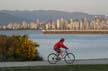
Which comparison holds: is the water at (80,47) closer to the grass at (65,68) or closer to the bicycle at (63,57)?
the bicycle at (63,57)

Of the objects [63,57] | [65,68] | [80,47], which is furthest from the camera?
[80,47]

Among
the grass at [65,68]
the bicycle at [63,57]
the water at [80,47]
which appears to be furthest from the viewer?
the water at [80,47]

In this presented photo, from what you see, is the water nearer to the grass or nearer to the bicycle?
the bicycle

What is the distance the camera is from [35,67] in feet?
69.2

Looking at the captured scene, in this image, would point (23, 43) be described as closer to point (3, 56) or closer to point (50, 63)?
point (3, 56)

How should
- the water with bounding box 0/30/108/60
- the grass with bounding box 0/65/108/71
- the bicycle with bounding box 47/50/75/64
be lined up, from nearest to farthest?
the grass with bounding box 0/65/108/71, the bicycle with bounding box 47/50/75/64, the water with bounding box 0/30/108/60

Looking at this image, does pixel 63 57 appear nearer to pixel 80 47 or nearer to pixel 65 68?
pixel 65 68

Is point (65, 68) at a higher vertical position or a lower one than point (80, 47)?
higher

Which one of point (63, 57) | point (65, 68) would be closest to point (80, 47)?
point (63, 57)

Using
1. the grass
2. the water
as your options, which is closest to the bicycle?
the grass

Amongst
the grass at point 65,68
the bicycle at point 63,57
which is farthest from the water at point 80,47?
the grass at point 65,68

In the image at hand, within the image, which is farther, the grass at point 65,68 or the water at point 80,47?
the water at point 80,47

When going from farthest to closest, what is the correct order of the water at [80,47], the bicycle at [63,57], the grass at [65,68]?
the water at [80,47] → the bicycle at [63,57] → the grass at [65,68]

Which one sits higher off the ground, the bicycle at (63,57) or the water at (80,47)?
the bicycle at (63,57)
